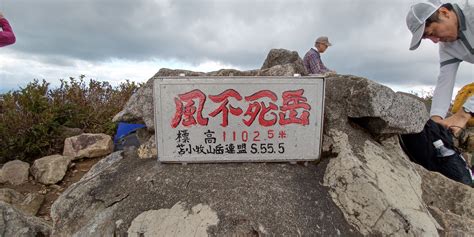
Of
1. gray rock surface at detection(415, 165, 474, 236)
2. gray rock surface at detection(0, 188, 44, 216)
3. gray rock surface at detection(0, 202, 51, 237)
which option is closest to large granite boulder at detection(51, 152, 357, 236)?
gray rock surface at detection(0, 202, 51, 237)

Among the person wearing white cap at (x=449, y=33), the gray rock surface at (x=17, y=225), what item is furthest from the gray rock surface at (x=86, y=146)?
the person wearing white cap at (x=449, y=33)

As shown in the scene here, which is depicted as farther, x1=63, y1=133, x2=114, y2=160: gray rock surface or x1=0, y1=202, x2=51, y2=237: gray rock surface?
x1=63, y1=133, x2=114, y2=160: gray rock surface

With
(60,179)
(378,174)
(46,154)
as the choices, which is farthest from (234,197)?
(46,154)

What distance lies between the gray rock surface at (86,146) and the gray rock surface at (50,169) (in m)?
0.23

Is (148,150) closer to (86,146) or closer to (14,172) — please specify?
(86,146)

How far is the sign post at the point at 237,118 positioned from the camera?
282cm

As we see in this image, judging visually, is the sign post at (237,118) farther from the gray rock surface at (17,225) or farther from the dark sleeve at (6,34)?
the dark sleeve at (6,34)

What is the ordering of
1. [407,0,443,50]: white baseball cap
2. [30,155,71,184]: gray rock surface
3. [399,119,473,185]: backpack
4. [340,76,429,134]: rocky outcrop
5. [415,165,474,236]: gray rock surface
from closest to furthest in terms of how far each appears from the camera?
[415,165,474,236]: gray rock surface, [340,76,429,134]: rocky outcrop, [407,0,443,50]: white baseball cap, [399,119,473,185]: backpack, [30,155,71,184]: gray rock surface

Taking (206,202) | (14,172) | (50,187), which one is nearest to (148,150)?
(206,202)

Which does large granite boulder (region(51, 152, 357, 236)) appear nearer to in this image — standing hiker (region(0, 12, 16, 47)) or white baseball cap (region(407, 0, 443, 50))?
white baseball cap (region(407, 0, 443, 50))

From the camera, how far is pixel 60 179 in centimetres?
591

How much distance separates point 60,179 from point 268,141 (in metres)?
4.62

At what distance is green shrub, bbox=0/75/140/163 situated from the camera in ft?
20.8

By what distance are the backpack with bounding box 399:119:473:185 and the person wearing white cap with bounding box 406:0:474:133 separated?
136 millimetres
